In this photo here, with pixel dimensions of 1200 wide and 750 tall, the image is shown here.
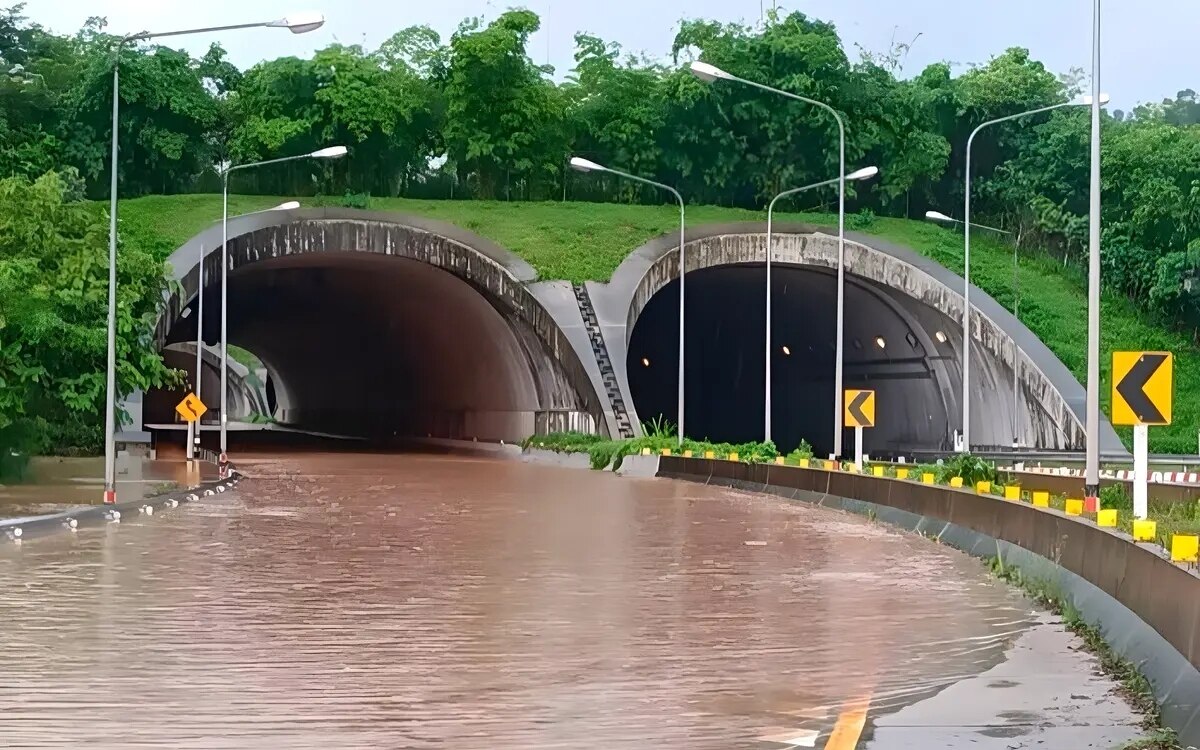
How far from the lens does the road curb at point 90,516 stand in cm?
2342

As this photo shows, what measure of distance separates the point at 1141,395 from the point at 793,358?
6058 cm

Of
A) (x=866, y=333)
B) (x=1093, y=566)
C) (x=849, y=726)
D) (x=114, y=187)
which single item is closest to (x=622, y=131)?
(x=866, y=333)

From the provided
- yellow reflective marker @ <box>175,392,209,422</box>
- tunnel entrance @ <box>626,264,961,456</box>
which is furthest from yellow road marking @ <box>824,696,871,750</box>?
tunnel entrance @ <box>626,264,961,456</box>

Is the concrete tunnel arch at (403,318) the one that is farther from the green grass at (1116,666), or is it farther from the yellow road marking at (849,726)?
the yellow road marking at (849,726)

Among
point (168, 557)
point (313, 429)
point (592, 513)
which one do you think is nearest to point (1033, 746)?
point (168, 557)

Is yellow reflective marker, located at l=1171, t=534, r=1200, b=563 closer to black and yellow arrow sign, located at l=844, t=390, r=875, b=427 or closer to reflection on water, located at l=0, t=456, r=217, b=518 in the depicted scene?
reflection on water, located at l=0, t=456, r=217, b=518

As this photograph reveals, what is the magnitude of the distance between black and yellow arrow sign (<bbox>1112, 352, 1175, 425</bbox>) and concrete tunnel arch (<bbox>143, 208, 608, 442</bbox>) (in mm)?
31876

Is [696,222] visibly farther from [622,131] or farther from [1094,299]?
[1094,299]

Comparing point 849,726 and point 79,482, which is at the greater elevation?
point 79,482

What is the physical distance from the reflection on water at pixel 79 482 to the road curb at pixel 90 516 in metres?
0.54

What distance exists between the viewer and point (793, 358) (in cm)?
7625

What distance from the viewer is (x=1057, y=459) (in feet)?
160

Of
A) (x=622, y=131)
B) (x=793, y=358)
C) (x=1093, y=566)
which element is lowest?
(x=1093, y=566)

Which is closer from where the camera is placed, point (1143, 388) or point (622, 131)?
point (1143, 388)
